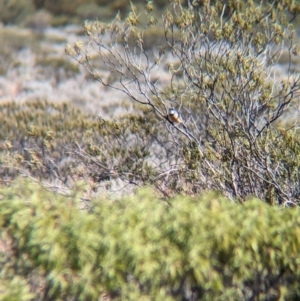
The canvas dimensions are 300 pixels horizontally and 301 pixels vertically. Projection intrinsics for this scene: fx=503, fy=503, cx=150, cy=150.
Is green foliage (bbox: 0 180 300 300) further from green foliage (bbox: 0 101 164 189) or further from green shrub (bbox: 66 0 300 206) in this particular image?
green foliage (bbox: 0 101 164 189)

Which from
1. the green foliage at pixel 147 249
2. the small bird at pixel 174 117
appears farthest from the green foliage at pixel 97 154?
the green foliage at pixel 147 249

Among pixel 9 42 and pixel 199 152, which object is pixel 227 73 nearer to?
pixel 199 152

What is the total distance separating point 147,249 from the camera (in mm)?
3439

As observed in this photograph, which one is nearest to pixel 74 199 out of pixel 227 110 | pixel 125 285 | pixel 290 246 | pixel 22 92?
pixel 125 285

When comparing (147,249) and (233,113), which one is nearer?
(147,249)

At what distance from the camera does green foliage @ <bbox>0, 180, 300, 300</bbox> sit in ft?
11.2

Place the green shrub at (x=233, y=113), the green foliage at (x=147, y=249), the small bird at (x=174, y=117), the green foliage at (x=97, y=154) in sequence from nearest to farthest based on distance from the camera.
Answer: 1. the green foliage at (x=147, y=249)
2. the green shrub at (x=233, y=113)
3. the small bird at (x=174, y=117)
4. the green foliage at (x=97, y=154)

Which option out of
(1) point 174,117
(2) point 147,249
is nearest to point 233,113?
(1) point 174,117

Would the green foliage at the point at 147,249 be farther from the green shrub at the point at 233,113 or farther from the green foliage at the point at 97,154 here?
the green foliage at the point at 97,154

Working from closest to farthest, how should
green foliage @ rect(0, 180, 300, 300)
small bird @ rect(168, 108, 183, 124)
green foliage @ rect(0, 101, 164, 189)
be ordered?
green foliage @ rect(0, 180, 300, 300) < small bird @ rect(168, 108, 183, 124) < green foliage @ rect(0, 101, 164, 189)

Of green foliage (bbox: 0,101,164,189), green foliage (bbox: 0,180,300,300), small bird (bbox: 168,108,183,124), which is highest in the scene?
green foliage (bbox: 0,180,300,300)

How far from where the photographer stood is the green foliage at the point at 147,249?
11.2 feet

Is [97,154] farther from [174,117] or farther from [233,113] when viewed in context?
[233,113]

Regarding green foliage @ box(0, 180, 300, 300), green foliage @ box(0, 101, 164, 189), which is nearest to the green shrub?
green foliage @ box(0, 101, 164, 189)
